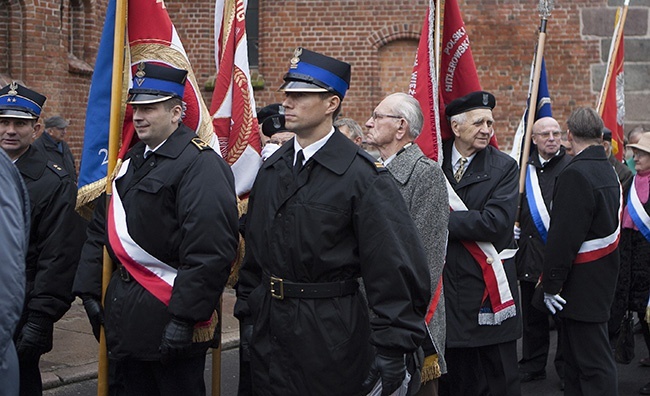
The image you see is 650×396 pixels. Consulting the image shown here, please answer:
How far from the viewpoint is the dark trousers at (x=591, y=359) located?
6363 millimetres

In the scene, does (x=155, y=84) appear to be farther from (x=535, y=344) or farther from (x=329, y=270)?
(x=535, y=344)

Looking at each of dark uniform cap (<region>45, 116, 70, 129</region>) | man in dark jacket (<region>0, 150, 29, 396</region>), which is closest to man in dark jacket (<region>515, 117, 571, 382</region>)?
man in dark jacket (<region>0, 150, 29, 396</region>)

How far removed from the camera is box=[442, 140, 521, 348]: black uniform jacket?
5715 mm

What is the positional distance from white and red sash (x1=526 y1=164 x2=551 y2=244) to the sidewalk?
3072mm

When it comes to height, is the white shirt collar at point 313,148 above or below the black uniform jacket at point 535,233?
above

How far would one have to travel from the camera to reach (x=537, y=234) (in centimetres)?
816

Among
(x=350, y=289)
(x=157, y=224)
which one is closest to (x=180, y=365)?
(x=157, y=224)

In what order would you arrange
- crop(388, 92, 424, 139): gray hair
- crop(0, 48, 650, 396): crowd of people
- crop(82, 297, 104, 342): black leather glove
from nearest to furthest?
crop(0, 48, 650, 396): crowd of people < crop(82, 297, 104, 342): black leather glove < crop(388, 92, 424, 139): gray hair

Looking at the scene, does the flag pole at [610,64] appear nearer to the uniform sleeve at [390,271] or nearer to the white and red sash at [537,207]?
the white and red sash at [537,207]

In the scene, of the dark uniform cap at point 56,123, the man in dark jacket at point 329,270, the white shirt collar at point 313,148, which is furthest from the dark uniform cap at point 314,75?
the dark uniform cap at point 56,123

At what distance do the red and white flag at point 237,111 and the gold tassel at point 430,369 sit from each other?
197cm

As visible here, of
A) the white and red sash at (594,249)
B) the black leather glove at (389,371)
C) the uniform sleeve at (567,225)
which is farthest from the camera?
the white and red sash at (594,249)

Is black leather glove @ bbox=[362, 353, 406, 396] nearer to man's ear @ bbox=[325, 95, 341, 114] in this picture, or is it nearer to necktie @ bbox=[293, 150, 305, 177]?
necktie @ bbox=[293, 150, 305, 177]

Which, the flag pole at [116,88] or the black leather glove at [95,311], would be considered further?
the flag pole at [116,88]
